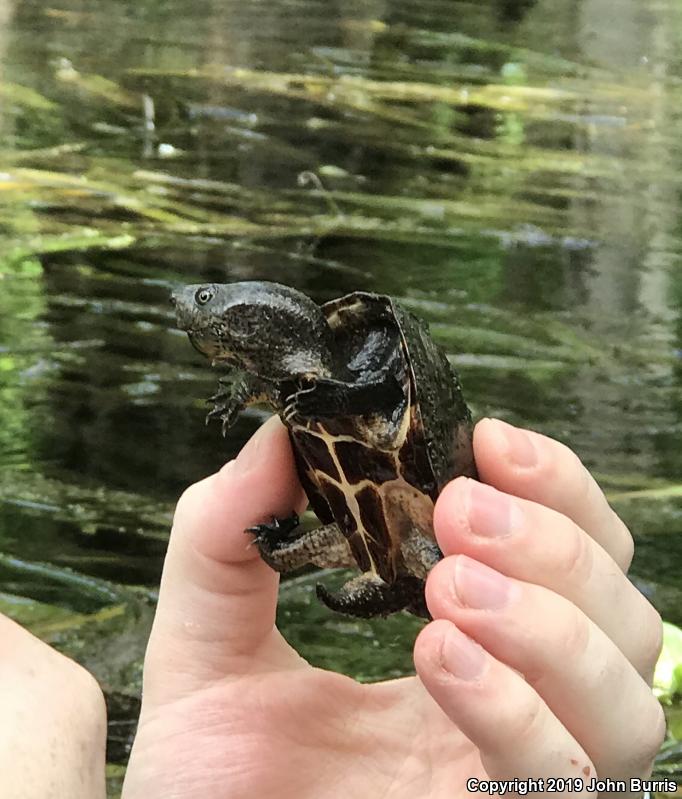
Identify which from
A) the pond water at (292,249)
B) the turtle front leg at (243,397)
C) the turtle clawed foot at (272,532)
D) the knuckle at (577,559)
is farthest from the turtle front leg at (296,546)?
the pond water at (292,249)

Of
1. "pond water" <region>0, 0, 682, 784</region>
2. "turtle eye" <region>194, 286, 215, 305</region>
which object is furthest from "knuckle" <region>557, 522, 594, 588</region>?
"pond water" <region>0, 0, 682, 784</region>

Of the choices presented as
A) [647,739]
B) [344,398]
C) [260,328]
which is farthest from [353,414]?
[647,739]

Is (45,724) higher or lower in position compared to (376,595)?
higher

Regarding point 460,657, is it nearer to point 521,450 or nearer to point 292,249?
point 521,450

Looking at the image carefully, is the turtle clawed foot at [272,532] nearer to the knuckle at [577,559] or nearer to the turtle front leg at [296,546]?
the turtle front leg at [296,546]

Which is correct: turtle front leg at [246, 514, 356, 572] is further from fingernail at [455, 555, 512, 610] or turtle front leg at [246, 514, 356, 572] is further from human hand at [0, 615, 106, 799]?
human hand at [0, 615, 106, 799]

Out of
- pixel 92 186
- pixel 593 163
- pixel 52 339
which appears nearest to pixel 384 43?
pixel 593 163
